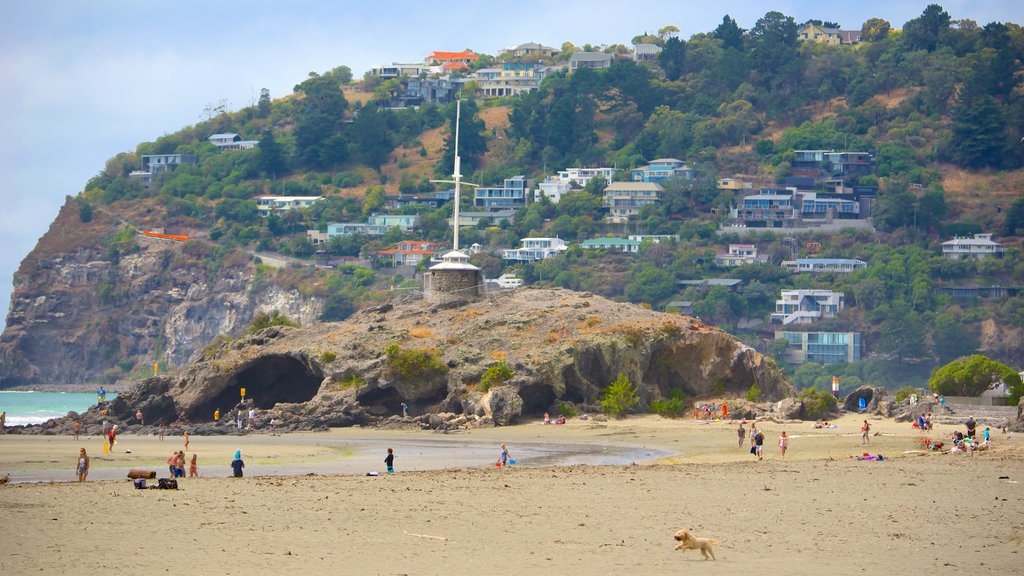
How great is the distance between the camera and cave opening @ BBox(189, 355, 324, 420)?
4672 centimetres

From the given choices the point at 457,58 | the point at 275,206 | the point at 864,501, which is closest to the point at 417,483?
the point at 864,501

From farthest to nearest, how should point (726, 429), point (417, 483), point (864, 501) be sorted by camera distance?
1. point (726, 429)
2. point (417, 483)
3. point (864, 501)

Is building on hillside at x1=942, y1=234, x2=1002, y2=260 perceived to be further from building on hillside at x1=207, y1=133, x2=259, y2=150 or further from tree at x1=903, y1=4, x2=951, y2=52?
building on hillside at x1=207, y1=133, x2=259, y2=150

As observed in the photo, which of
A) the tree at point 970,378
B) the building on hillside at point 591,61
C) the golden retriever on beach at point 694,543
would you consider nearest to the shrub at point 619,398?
the tree at point 970,378

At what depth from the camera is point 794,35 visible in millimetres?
136500

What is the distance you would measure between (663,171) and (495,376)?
77.0 m

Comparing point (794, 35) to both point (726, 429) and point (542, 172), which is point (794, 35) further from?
point (726, 429)

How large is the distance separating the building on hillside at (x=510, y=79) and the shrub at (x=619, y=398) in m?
103

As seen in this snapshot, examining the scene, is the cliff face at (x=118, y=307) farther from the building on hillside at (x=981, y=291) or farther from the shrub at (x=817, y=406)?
the shrub at (x=817, y=406)

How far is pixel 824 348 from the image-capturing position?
98.3m

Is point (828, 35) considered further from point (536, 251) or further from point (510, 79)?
point (536, 251)

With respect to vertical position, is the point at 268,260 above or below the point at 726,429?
above

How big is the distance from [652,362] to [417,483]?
2141cm

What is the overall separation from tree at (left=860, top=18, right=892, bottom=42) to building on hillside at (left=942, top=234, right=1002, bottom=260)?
4273 cm
